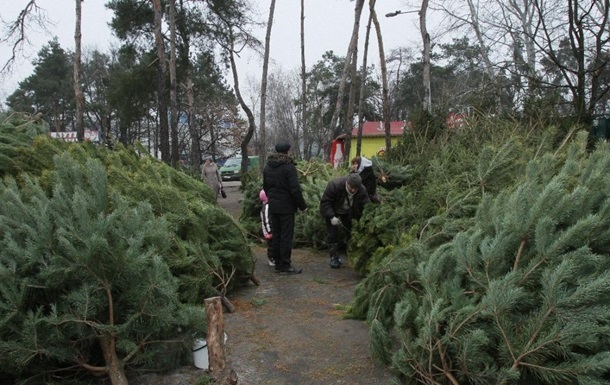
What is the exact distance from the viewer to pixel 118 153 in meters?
6.29

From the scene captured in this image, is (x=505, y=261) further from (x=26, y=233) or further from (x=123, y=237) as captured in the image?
(x=26, y=233)

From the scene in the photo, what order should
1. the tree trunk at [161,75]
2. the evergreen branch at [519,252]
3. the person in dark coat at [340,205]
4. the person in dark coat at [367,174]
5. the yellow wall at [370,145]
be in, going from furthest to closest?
the yellow wall at [370,145] < the tree trunk at [161,75] < the person in dark coat at [367,174] < the person in dark coat at [340,205] < the evergreen branch at [519,252]

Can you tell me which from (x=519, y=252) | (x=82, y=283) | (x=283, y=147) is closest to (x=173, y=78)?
(x=283, y=147)

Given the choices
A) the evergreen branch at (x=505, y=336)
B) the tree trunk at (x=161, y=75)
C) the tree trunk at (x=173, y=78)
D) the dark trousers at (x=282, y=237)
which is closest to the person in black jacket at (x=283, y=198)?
the dark trousers at (x=282, y=237)

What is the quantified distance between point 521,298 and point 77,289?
2767 millimetres

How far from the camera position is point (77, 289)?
343cm

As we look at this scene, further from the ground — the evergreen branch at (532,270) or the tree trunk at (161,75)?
the tree trunk at (161,75)

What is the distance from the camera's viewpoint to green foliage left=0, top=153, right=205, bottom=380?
10.8 feet

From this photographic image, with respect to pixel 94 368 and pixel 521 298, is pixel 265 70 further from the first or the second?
pixel 521 298

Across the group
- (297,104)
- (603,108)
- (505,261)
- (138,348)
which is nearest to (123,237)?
(138,348)

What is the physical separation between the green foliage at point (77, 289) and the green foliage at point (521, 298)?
1.61 metres

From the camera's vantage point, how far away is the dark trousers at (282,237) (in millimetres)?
7039

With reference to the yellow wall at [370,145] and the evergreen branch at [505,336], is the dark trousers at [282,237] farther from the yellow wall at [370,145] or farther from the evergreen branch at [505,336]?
the yellow wall at [370,145]

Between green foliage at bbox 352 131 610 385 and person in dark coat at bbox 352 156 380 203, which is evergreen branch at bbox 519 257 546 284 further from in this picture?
person in dark coat at bbox 352 156 380 203
